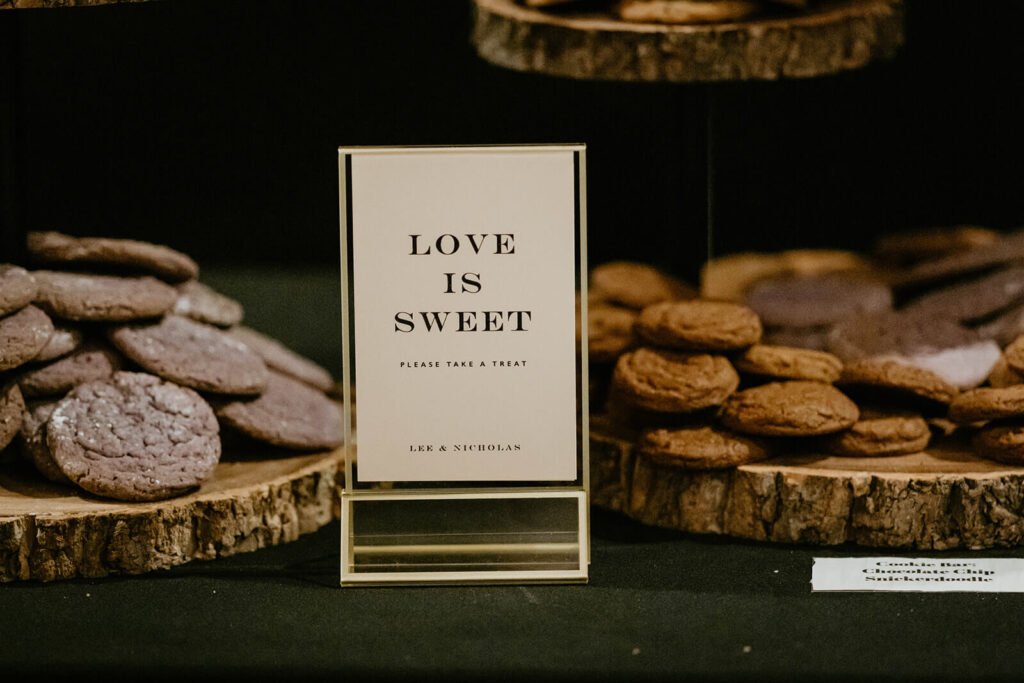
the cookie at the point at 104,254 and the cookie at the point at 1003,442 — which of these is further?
the cookie at the point at 104,254

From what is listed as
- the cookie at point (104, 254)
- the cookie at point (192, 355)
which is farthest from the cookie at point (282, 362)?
the cookie at point (104, 254)

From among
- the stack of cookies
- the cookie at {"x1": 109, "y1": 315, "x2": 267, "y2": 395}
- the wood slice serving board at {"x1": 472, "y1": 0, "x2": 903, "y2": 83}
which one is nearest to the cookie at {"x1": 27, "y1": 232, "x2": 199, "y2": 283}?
the stack of cookies

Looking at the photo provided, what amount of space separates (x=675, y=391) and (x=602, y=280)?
2.07 feet

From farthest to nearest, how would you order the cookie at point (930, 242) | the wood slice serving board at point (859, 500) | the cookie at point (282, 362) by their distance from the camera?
the cookie at point (930, 242) < the cookie at point (282, 362) < the wood slice serving board at point (859, 500)

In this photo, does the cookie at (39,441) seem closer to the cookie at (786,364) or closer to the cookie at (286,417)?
the cookie at (286,417)

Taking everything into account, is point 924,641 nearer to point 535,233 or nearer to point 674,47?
point 535,233

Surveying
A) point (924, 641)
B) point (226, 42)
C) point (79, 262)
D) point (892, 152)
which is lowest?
point (924, 641)

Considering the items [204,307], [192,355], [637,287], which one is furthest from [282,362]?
[637,287]

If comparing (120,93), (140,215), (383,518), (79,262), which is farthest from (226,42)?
(383,518)

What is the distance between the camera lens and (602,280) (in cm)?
213

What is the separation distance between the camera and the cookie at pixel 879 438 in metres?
1.58

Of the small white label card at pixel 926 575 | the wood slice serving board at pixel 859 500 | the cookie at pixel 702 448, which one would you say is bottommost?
the small white label card at pixel 926 575

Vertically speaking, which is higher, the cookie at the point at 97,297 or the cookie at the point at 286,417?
the cookie at the point at 97,297

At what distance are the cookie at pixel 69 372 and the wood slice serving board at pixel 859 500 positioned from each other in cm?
93
